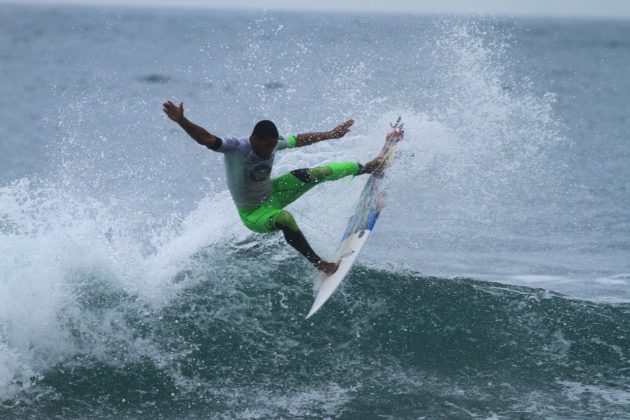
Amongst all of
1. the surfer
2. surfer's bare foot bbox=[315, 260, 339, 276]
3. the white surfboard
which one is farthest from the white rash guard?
the white surfboard

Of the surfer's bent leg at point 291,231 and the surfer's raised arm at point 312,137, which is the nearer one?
the surfer's bent leg at point 291,231

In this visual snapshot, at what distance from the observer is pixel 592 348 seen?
29.1 feet

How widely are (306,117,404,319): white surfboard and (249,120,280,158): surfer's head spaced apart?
1314mm

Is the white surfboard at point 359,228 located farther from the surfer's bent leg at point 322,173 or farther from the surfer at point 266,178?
the surfer's bent leg at point 322,173

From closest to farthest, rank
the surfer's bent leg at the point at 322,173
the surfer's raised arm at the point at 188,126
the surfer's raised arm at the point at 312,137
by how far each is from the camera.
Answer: the surfer's raised arm at the point at 188,126
the surfer's raised arm at the point at 312,137
the surfer's bent leg at the point at 322,173

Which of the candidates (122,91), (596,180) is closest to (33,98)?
(122,91)

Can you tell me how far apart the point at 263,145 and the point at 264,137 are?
86 millimetres

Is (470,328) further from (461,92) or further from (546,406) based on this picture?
(461,92)

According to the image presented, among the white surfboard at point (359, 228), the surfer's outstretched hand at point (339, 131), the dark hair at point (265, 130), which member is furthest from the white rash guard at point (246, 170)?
the white surfboard at point (359, 228)

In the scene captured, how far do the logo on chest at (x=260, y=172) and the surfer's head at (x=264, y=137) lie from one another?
0.19 metres

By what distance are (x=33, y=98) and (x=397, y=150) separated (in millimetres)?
29421

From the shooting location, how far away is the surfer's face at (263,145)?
7684 millimetres

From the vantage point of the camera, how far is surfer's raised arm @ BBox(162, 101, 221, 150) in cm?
702

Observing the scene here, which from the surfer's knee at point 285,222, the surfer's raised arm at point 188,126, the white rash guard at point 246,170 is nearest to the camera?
the surfer's raised arm at point 188,126
